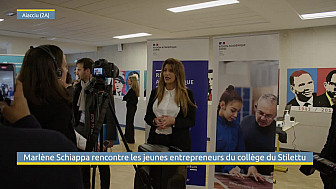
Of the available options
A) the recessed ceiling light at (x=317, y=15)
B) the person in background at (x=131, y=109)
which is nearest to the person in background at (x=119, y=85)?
the person in background at (x=131, y=109)

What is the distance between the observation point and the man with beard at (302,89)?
5457 millimetres

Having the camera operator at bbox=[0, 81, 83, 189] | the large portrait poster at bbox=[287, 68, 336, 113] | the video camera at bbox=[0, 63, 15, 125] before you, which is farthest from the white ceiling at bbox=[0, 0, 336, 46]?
the camera operator at bbox=[0, 81, 83, 189]

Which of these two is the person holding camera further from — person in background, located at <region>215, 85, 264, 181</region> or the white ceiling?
the white ceiling

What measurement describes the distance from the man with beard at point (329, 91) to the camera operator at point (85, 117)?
4.64 metres

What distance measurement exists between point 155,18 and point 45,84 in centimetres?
421

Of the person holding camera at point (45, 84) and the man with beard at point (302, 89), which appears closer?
the person holding camera at point (45, 84)

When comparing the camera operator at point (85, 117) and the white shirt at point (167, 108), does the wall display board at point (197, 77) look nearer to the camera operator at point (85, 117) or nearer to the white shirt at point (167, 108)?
the white shirt at point (167, 108)

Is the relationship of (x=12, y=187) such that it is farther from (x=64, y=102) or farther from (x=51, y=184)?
(x=64, y=102)

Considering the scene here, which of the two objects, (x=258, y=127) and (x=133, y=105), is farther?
(x=133, y=105)

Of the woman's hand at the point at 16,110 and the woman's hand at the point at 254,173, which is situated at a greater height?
the woman's hand at the point at 16,110

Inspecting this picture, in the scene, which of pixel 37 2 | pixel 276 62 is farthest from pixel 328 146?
pixel 37 2

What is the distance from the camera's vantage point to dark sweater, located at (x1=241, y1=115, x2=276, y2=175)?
2465 mm

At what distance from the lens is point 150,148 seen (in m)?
1.88

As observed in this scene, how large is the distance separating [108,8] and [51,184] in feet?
13.5
